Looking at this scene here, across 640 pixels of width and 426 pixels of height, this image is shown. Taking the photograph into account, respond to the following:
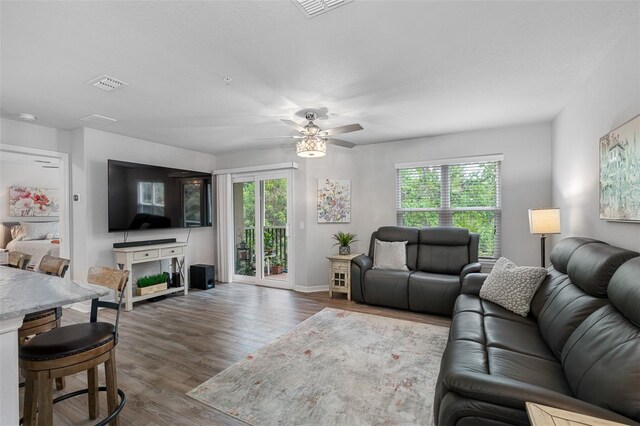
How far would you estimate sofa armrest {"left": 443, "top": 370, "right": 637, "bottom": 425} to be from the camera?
41.9 inches

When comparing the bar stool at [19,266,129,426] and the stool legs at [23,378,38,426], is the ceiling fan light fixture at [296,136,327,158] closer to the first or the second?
the bar stool at [19,266,129,426]

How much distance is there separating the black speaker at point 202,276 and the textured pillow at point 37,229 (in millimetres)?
4149

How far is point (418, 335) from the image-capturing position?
3.15 metres

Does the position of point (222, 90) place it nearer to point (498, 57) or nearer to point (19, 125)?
point (498, 57)

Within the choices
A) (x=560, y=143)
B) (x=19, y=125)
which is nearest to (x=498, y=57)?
(x=560, y=143)

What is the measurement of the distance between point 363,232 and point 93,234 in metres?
4.21

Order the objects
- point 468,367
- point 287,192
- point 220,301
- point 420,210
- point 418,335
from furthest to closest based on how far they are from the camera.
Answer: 1. point 287,192
2. point 420,210
3. point 220,301
4. point 418,335
5. point 468,367

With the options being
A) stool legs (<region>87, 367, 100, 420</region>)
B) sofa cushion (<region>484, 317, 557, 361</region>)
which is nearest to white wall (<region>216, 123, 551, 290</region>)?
sofa cushion (<region>484, 317, 557, 361</region>)

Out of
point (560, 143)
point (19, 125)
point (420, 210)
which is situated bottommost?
point (420, 210)

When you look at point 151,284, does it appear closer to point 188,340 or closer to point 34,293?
point 188,340

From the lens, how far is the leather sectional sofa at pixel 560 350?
1160 millimetres

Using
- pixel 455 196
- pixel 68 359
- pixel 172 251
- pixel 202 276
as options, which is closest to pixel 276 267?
pixel 202 276

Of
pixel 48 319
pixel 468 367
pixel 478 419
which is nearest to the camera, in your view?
pixel 478 419

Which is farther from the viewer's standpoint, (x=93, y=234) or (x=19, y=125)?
(x=93, y=234)
